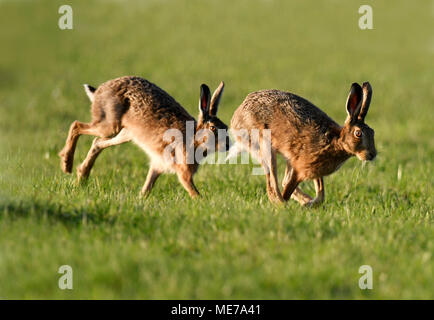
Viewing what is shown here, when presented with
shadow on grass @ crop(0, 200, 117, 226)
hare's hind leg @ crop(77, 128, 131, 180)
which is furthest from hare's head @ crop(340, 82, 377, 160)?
shadow on grass @ crop(0, 200, 117, 226)

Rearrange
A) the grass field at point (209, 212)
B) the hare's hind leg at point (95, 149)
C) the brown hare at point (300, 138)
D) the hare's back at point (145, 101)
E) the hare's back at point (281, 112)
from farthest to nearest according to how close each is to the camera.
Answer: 1. the hare's hind leg at point (95, 149)
2. the hare's back at point (145, 101)
3. the hare's back at point (281, 112)
4. the brown hare at point (300, 138)
5. the grass field at point (209, 212)

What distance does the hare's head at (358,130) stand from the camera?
7.87m

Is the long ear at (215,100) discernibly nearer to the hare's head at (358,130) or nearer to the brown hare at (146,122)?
the brown hare at (146,122)

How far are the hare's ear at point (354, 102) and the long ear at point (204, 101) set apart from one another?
6.07 ft

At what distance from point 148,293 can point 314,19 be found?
107 feet

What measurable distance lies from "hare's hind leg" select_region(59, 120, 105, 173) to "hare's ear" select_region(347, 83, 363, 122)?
367cm

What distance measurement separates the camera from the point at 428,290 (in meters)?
5.09

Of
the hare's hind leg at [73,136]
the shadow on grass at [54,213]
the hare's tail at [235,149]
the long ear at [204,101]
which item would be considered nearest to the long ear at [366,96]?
the hare's tail at [235,149]

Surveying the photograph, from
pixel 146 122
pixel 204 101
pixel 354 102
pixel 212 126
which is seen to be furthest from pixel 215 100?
pixel 354 102

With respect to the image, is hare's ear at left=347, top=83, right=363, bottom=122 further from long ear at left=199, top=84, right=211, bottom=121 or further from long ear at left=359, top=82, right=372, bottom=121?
long ear at left=199, top=84, right=211, bottom=121

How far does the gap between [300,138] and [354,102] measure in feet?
2.95

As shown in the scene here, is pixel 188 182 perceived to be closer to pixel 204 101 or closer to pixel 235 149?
pixel 235 149

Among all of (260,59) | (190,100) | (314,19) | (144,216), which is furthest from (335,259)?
(314,19)

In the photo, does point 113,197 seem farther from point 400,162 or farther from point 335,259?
point 400,162
